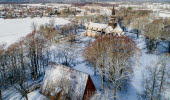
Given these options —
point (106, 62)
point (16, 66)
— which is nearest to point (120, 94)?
point (106, 62)

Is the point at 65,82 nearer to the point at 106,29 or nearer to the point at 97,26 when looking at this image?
the point at 106,29

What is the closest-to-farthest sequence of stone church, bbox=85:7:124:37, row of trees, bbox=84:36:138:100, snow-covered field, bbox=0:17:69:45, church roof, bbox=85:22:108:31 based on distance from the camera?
row of trees, bbox=84:36:138:100
stone church, bbox=85:7:124:37
snow-covered field, bbox=0:17:69:45
church roof, bbox=85:22:108:31

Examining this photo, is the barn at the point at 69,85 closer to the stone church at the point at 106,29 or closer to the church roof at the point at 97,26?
the stone church at the point at 106,29

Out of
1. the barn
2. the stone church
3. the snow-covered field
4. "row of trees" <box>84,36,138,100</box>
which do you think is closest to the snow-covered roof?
the barn

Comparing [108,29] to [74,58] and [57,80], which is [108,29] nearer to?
[74,58]

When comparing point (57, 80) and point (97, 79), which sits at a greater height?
point (57, 80)

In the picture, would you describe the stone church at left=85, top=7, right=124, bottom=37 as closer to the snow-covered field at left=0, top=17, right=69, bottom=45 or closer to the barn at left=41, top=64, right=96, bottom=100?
the snow-covered field at left=0, top=17, right=69, bottom=45

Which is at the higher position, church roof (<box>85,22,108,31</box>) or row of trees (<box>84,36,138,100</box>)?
church roof (<box>85,22,108,31</box>)
